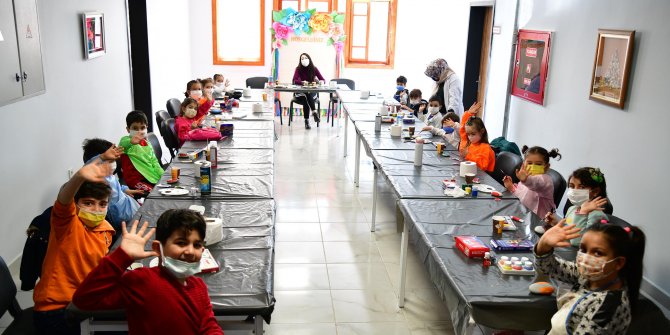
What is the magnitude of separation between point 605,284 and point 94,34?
6.10m

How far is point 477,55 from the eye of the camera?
9930 mm

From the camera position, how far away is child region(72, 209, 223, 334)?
2.27 metres

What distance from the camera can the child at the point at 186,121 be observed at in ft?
21.3

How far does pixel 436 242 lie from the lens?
3484 mm

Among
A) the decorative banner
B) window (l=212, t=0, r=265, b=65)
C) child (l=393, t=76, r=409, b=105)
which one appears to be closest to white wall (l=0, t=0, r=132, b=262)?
child (l=393, t=76, r=409, b=105)

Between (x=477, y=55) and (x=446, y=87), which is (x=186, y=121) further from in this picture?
(x=477, y=55)

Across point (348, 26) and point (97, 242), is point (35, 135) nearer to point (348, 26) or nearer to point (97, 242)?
point (97, 242)

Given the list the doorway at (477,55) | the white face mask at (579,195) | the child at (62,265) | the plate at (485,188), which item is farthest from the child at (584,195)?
the doorway at (477,55)

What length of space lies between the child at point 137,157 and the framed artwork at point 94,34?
6.02 ft

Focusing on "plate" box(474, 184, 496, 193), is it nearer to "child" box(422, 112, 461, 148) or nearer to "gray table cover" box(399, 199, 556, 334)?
"gray table cover" box(399, 199, 556, 334)

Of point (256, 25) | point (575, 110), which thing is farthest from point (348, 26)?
point (575, 110)

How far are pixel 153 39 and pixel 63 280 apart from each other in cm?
674

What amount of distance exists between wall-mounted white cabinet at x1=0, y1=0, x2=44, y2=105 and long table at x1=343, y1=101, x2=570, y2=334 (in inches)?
121

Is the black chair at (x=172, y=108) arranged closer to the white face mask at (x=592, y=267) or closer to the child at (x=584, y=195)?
the child at (x=584, y=195)
